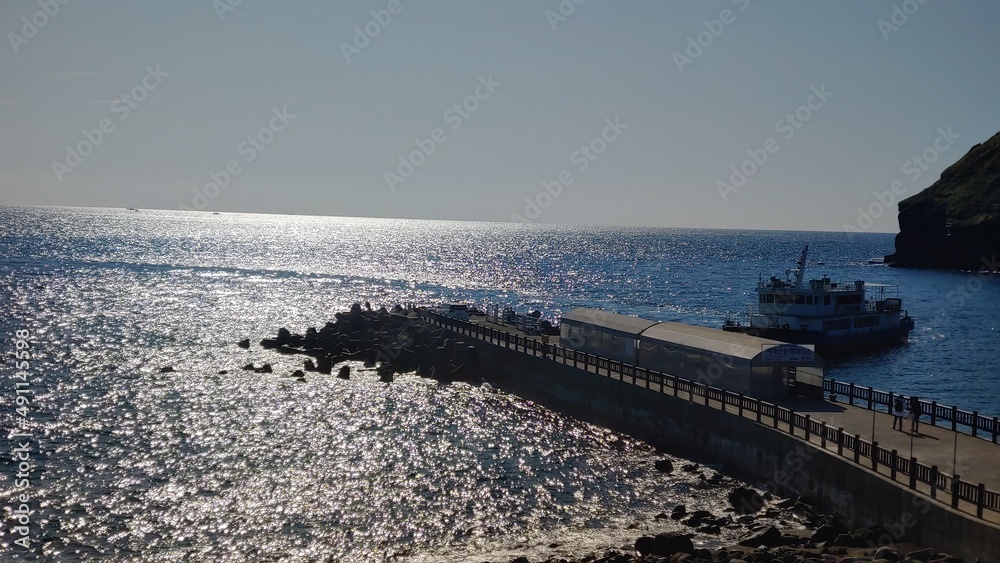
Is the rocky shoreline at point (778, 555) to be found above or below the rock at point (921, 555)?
below

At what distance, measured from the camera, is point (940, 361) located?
6112 cm

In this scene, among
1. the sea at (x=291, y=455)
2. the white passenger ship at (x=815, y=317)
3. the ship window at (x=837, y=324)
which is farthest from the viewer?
the ship window at (x=837, y=324)

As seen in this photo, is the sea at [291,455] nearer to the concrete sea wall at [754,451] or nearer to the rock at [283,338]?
the concrete sea wall at [754,451]

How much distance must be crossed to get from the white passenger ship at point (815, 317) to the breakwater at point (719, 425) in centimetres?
2144

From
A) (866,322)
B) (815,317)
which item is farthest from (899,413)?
(866,322)

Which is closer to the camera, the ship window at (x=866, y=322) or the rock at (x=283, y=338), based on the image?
the rock at (x=283, y=338)

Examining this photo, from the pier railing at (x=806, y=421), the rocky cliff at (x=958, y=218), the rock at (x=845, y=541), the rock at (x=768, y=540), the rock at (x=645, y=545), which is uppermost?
the rocky cliff at (x=958, y=218)

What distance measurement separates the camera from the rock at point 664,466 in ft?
95.8

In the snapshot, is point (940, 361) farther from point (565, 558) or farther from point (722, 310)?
point (565, 558)

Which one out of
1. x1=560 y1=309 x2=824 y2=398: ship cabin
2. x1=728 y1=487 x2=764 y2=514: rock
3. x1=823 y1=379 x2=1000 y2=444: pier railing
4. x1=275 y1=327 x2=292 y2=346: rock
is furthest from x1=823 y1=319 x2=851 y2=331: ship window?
x1=728 y1=487 x2=764 y2=514: rock

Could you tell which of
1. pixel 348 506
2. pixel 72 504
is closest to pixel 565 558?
pixel 348 506

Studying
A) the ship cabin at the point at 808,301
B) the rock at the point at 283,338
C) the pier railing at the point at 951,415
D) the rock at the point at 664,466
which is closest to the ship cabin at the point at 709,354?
the pier railing at the point at 951,415

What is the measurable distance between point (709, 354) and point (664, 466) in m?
6.16

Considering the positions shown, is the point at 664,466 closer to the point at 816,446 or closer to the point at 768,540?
the point at 816,446
